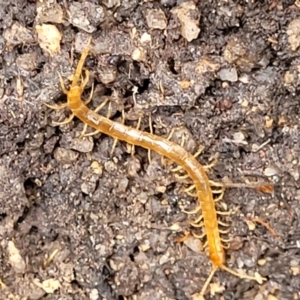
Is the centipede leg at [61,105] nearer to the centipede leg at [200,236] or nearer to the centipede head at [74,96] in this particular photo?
the centipede head at [74,96]

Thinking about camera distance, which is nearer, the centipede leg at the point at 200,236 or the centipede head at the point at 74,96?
the centipede head at the point at 74,96

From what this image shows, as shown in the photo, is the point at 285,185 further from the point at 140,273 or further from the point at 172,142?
the point at 140,273

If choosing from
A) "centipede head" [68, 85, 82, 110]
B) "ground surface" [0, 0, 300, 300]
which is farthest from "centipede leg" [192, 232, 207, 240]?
"centipede head" [68, 85, 82, 110]

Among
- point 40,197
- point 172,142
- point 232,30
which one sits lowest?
point 40,197

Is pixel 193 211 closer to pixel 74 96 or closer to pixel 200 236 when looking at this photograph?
pixel 200 236

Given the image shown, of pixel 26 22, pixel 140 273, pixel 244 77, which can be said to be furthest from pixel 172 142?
pixel 26 22

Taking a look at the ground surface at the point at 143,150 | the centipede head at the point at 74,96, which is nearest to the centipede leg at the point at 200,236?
the ground surface at the point at 143,150
